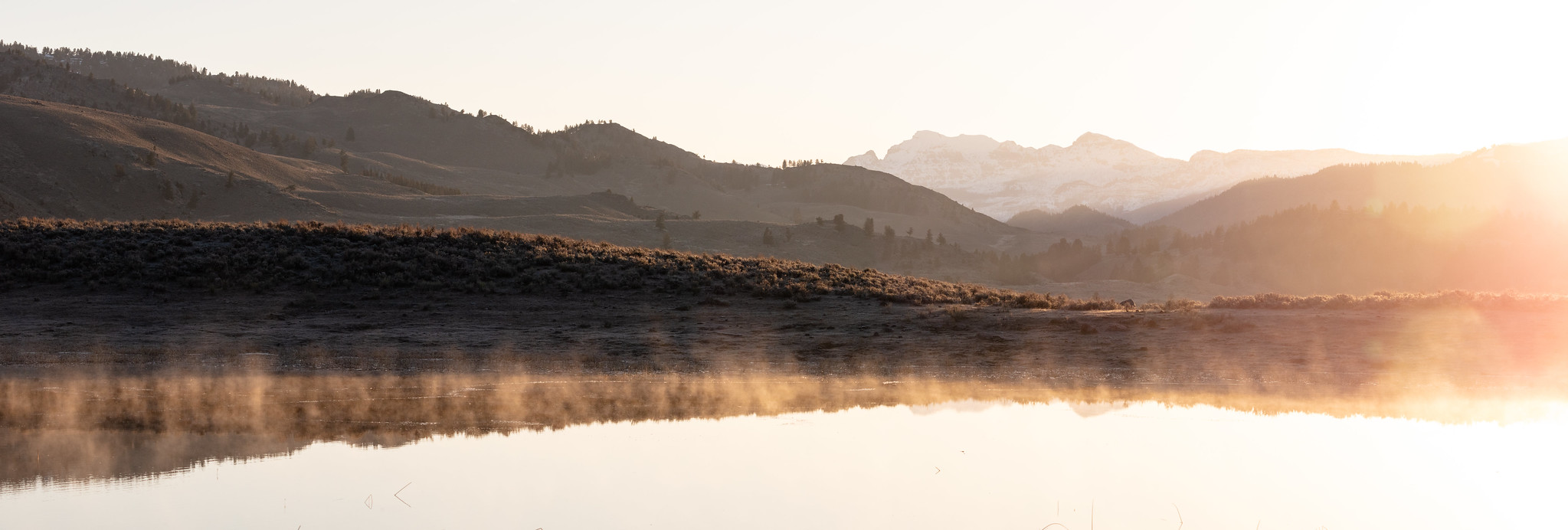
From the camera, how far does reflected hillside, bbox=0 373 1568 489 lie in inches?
504

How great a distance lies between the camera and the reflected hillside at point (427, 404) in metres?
12.8

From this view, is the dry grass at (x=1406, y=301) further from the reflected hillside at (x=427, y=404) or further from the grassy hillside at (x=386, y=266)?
the reflected hillside at (x=427, y=404)

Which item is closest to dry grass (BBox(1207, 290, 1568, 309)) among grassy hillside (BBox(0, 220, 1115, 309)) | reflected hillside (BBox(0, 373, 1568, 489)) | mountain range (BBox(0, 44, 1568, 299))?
grassy hillside (BBox(0, 220, 1115, 309))

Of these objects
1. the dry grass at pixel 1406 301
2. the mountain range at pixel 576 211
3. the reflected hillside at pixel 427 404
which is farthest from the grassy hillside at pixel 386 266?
the mountain range at pixel 576 211

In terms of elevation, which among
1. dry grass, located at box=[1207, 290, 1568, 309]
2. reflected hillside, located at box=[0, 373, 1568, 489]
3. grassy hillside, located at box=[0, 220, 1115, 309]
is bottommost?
reflected hillside, located at box=[0, 373, 1568, 489]

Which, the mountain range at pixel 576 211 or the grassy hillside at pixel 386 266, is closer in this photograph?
the grassy hillside at pixel 386 266

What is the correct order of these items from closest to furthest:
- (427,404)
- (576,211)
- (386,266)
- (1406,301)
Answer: (427,404) → (1406,301) → (386,266) → (576,211)

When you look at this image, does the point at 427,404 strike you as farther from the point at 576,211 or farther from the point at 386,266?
the point at 576,211

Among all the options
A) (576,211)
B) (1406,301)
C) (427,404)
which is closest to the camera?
(427,404)

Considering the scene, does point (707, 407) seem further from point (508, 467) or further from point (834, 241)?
point (834, 241)

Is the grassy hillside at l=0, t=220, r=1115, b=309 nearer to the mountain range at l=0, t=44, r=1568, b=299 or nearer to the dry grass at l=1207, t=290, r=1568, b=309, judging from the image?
the dry grass at l=1207, t=290, r=1568, b=309

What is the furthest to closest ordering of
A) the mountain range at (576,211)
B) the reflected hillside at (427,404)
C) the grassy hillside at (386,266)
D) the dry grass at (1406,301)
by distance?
the mountain range at (576,211)
the grassy hillside at (386,266)
the dry grass at (1406,301)
the reflected hillside at (427,404)

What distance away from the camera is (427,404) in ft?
54.8

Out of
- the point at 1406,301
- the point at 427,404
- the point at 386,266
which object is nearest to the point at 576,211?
the point at 386,266
